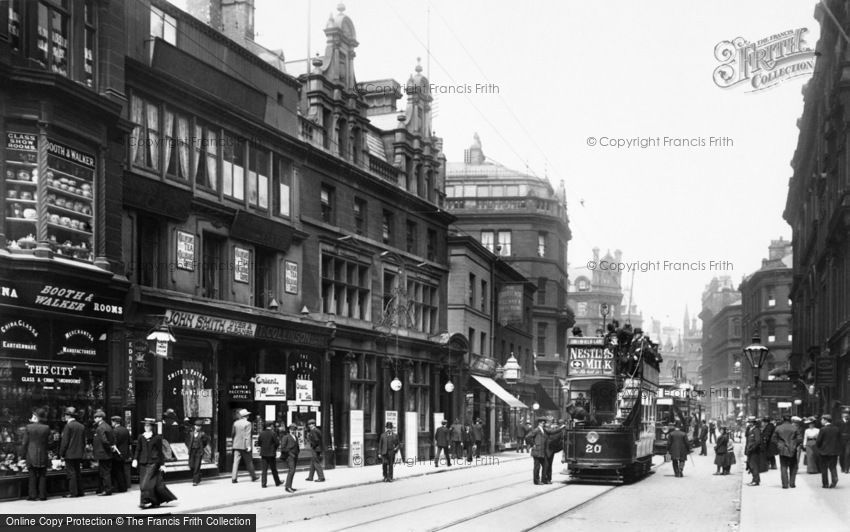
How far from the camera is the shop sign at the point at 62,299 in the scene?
65.3 feet

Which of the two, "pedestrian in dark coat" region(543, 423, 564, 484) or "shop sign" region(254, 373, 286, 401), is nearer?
"pedestrian in dark coat" region(543, 423, 564, 484)

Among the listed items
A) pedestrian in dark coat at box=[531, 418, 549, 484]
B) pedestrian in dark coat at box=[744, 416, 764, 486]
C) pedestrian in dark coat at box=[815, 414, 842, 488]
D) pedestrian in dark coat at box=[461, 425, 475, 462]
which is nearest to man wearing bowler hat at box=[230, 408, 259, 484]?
pedestrian in dark coat at box=[531, 418, 549, 484]

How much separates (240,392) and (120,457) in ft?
27.7

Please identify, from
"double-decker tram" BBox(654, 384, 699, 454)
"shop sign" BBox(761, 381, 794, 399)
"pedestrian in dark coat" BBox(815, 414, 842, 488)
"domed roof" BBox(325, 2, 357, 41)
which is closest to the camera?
"pedestrian in dark coat" BBox(815, 414, 842, 488)

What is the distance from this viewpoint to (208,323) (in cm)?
2747

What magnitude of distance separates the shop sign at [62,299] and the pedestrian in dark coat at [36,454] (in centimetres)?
239

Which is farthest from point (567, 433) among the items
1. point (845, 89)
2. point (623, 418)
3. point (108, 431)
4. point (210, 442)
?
point (845, 89)

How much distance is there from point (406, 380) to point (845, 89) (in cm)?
1983

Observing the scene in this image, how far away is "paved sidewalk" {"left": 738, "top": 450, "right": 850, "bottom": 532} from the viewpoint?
16.5 metres

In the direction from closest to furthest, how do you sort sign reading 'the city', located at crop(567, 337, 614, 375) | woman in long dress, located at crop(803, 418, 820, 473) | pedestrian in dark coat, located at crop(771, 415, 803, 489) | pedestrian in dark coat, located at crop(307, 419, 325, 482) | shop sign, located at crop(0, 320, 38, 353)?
shop sign, located at crop(0, 320, 38, 353)
pedestrian in dark coat, located at crop(771, 415, 803, 489)
pedestrian in dark coat, located at crop(307, 419, 325, 482)
sign reading 'the city', located at crop(567, 337, 614, 375)
woman in long dress, located at crop(803, 418, 820, 473)

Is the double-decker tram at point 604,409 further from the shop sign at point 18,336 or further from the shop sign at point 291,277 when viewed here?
the shop sign at point 18,336

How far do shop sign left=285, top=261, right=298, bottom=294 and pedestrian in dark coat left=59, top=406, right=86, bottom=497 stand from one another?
12391 mm

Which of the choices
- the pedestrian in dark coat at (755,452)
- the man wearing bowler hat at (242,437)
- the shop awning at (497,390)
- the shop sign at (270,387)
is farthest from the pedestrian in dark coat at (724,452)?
the shop awning at (497,390)

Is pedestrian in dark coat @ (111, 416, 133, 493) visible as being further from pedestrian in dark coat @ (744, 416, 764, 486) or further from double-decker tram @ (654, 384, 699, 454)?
double-decker tram @ (654, 384, 699, 454)
